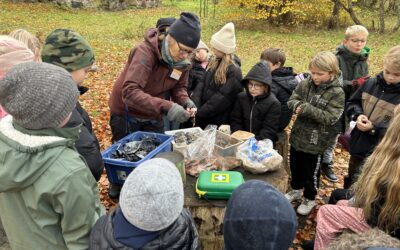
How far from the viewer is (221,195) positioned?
2703 mm

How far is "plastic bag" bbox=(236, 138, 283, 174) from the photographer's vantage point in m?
3.04

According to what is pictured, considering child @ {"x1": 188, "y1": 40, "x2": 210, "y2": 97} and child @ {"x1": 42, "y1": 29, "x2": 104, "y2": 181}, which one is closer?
child @ {"x1": 42, "y1": 29, "x2": 104, "y2": 181}

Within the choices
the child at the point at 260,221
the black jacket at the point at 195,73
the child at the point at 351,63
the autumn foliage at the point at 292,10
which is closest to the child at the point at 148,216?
the child at the point at 260,221

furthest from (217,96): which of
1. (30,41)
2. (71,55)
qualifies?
(30,41)

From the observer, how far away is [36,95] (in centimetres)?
176

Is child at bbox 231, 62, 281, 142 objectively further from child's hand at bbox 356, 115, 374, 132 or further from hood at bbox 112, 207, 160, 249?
hood at bbox 112, 207, 160, 249

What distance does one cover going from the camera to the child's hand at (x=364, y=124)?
3.45 m

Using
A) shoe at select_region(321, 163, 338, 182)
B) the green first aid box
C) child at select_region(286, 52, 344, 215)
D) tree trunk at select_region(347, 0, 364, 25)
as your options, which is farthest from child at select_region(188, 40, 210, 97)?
tree trunk at select_region(347, 0, 364, 25)

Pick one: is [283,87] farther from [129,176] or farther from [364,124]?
[129,176]

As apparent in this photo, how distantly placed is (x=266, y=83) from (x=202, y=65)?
154cm

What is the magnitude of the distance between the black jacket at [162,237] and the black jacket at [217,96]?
2.53 m

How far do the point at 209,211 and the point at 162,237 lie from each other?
1046 mm

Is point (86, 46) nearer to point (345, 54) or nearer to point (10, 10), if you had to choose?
point (345, 54)

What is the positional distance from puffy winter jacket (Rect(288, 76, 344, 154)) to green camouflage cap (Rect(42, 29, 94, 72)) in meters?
2.31
